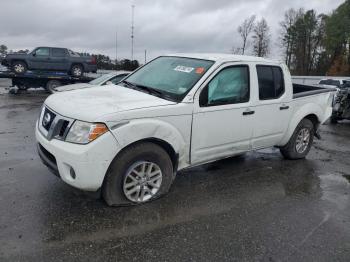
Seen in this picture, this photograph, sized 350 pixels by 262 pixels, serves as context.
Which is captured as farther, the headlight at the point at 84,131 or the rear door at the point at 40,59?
the rear door at the point at 40,59

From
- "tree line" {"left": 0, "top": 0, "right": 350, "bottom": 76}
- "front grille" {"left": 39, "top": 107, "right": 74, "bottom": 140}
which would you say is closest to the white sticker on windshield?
"front grille" {"left": 39, "top": 107, "right": 74, "bottom": 140}

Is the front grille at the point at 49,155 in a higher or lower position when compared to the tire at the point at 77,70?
lower

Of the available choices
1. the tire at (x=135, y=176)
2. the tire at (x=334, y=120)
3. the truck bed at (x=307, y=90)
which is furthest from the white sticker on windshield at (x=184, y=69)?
the tire at (x=334, y=120)

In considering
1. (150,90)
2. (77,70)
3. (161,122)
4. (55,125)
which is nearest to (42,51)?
(77,70)

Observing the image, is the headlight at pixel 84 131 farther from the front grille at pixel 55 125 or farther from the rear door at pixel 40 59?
the rear door at pixel 40 59

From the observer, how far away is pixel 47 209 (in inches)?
148

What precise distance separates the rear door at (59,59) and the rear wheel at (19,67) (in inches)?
56.2

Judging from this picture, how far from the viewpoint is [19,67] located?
1811cm

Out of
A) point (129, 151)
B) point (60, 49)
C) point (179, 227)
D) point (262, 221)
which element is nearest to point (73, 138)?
point (129, 151)

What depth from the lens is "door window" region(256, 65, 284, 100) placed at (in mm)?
5008

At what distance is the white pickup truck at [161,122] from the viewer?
11.3 ft

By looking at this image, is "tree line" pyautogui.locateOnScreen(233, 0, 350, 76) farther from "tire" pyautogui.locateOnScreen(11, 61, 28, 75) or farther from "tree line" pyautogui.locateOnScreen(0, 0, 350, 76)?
"tire" pyautogui.locateOnScreen(11, 61, 28, 75)

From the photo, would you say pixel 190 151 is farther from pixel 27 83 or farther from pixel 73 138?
pixel 27 83

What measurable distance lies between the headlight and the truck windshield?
1047 mm
